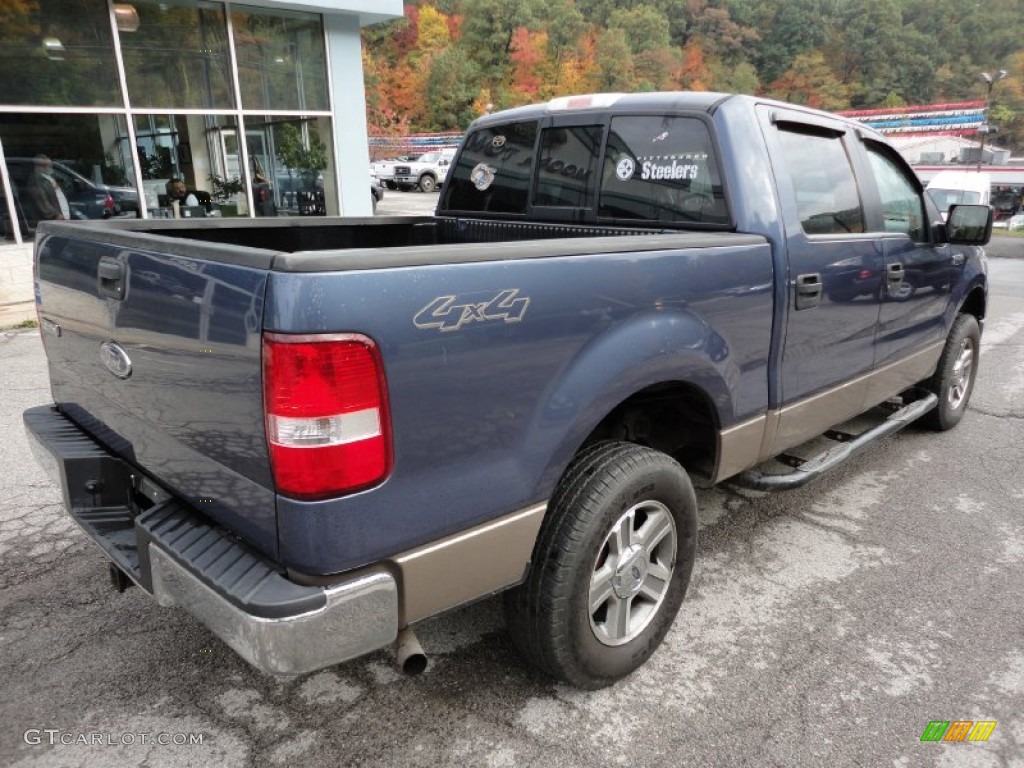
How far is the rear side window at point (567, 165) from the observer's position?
3363mm

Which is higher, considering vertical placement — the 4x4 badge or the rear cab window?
the rear cab window

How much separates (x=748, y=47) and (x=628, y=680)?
4371 inches

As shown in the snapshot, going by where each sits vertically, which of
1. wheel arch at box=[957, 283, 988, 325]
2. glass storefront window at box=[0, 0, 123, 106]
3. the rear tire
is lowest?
the rear tire

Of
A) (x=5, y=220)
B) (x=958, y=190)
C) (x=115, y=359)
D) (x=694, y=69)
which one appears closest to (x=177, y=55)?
(x=5, y=220)

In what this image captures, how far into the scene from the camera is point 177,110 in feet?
35.5

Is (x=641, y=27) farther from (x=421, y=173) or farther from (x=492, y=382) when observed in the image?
(x=492, y=382)

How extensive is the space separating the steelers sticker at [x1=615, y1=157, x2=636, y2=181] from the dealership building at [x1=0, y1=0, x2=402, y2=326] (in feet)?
28.7

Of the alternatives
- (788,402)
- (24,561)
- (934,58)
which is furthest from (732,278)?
→ (934,58)

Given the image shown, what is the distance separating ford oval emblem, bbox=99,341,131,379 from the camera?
6.93 ft

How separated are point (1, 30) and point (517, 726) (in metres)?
11.1

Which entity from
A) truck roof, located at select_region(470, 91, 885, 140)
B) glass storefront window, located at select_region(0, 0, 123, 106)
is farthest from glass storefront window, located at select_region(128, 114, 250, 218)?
truck roof, located at select_region(470, 91, 885, 140)

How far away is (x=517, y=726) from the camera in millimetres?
2262

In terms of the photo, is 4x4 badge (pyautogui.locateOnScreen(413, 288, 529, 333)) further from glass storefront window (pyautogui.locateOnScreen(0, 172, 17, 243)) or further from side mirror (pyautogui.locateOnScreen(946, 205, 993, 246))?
glass storefront window (pyautogui.locateOnScreen(0, 172, 17, 243))

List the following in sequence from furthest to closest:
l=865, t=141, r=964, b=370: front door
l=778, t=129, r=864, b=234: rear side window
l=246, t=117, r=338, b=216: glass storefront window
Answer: l=246, t=117, r=338, b=216: glass storefront window
l=865, t=141, r=964, b=370: front door
l=778, t=129, r=864, b=234: rear side window
